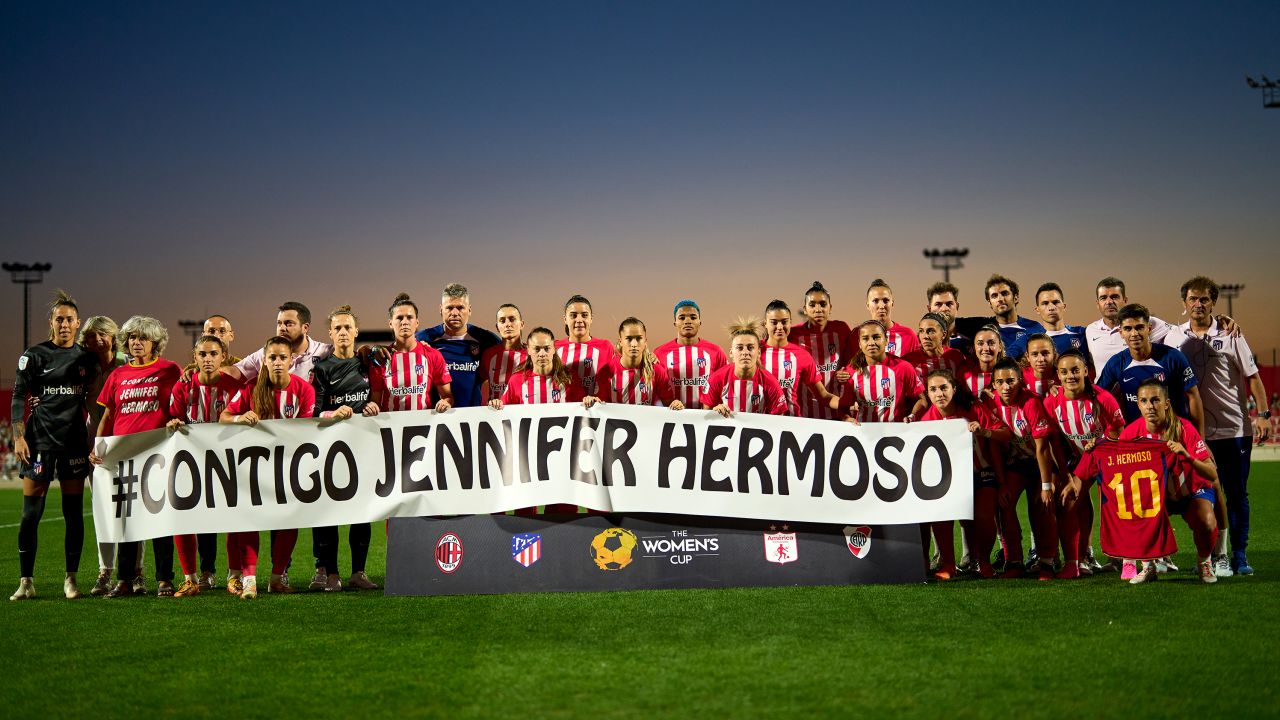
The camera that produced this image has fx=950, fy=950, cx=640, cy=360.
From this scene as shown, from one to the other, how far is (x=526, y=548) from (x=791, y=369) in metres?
2.52

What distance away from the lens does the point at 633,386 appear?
7.36 meters

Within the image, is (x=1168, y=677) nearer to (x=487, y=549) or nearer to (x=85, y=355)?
(x=487, y=549)

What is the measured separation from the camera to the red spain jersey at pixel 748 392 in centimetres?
727

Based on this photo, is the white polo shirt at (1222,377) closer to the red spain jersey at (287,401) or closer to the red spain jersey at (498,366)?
the red spain jersey at (498,366)

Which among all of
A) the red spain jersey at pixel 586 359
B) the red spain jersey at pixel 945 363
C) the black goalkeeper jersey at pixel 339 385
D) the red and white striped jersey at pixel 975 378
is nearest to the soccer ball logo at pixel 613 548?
the red spain jersey at pixel 586 359

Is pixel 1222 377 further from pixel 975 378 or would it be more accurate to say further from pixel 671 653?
pixel 671 653

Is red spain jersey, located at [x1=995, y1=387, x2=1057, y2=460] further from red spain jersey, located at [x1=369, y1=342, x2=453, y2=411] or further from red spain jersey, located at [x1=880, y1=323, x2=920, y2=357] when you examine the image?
red spain jersey, located at [x1=369, y1=342, x2=453, y2=411]

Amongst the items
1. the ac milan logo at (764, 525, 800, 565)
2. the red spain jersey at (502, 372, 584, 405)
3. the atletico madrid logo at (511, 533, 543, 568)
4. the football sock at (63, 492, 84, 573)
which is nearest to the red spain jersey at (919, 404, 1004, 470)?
the ac milan logo at (764, 525, 800, 565)

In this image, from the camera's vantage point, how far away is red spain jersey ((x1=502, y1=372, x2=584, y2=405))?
24.0 feet

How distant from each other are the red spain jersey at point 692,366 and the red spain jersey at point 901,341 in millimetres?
1467

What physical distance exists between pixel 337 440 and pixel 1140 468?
18.9 ft

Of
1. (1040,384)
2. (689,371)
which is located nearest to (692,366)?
(689,371)

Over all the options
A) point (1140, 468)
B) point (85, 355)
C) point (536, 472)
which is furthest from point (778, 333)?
point (85, 355)

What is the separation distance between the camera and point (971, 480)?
6.91m
